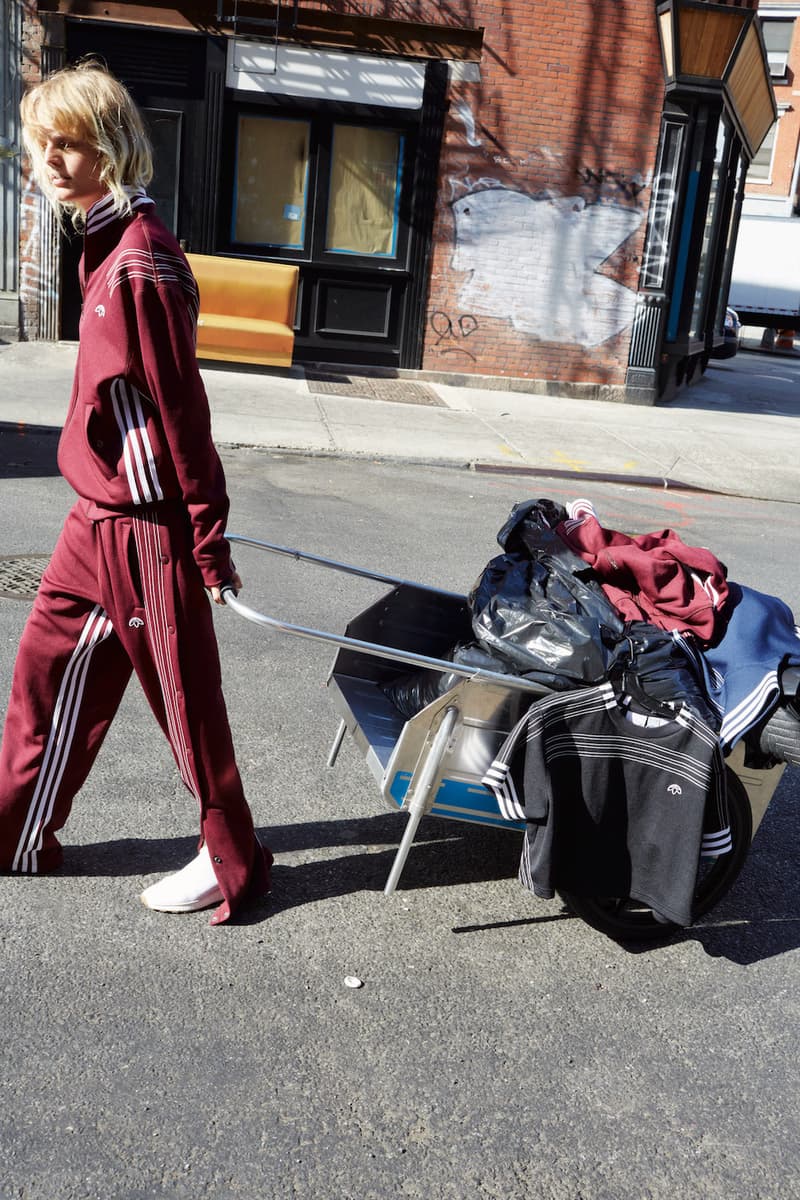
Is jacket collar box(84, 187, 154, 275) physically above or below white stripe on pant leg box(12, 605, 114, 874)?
above

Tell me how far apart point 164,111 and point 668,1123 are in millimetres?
14194

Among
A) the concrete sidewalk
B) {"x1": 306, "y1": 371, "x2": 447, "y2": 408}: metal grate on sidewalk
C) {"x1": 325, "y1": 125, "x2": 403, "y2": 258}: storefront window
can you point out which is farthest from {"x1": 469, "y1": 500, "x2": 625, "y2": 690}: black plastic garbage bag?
{"x1": 325, "y1": 125, "x2": 403, "y2": 258}: storefront window

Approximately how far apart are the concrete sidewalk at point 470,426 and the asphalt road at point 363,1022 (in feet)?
21.9

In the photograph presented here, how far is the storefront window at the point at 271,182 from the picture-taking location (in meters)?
14.8

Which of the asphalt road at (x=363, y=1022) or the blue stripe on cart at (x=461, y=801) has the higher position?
the blue stripe on cart at (x=461, y=801)

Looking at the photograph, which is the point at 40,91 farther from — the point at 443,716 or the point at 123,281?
the point at 443,716

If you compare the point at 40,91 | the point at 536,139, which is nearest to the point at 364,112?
the point at 536,139

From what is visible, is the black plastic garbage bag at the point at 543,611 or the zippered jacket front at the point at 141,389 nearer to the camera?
the zippered jacket front at the point at 141,389

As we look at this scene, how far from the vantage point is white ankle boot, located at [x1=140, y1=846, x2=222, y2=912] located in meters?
3.27

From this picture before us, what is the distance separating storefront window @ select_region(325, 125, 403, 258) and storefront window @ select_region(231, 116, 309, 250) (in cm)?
41

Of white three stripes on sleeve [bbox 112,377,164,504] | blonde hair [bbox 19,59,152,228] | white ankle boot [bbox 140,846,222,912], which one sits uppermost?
blonde hair [bbox 19,59,152,228]

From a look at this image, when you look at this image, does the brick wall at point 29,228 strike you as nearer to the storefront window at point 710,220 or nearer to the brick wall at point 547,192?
the brick wall at point 547,192

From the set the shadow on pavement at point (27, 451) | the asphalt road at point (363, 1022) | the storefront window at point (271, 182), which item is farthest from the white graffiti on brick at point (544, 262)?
the asphalt road at point (363, 1022)

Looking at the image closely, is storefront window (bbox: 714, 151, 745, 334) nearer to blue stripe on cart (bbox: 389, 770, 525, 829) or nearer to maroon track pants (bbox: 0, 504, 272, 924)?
blue stripe on cart (bbox: 389, 770, 525, 829)
